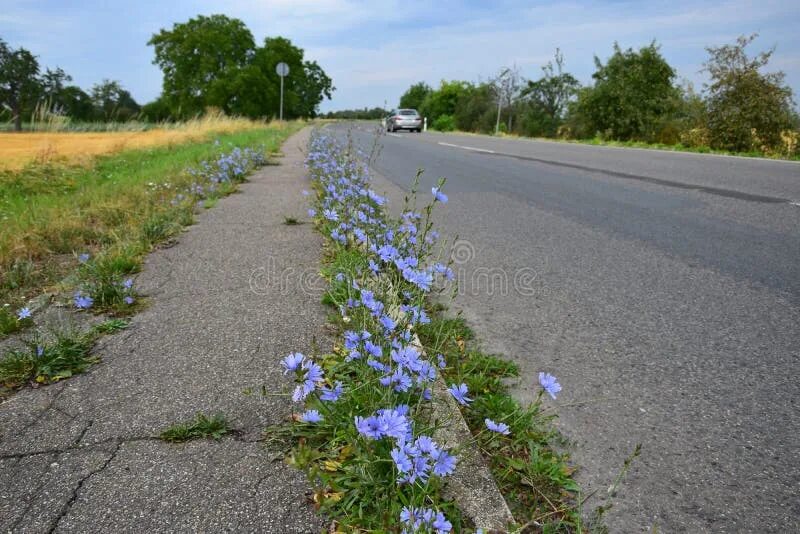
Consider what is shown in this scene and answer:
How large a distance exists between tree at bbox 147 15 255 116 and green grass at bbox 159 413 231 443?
5222 cm

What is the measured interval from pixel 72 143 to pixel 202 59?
145 ft

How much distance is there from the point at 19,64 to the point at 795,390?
48257mm

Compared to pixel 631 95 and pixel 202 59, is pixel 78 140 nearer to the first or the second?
pixel 631 95

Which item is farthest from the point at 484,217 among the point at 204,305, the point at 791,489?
the point at 791,489

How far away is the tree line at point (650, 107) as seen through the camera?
1441 cm

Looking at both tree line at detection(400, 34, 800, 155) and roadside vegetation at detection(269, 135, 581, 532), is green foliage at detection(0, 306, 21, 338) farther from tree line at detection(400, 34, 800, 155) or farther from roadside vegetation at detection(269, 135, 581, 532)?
tree line at detection(400, 34, 800, 155)

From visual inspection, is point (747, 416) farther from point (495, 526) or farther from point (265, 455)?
A: point (265, 455)

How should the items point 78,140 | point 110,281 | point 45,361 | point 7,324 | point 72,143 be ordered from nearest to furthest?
point 45,361, point 7,324, point 110,281, point 72,143, point 78,140

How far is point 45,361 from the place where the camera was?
6.97ft

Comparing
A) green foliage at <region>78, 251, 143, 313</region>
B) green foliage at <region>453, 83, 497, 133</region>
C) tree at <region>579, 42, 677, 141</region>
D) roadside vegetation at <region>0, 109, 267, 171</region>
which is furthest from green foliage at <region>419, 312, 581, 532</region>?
green foliage at <region>453, 83, 497, 133</region>

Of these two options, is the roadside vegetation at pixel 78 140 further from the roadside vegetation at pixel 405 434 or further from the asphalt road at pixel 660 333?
the roadside vegetation at pixel 405 434

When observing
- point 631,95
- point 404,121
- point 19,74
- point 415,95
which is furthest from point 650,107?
point 415,95

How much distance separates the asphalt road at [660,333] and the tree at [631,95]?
17436mm

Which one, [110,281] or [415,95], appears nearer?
[110,281]
